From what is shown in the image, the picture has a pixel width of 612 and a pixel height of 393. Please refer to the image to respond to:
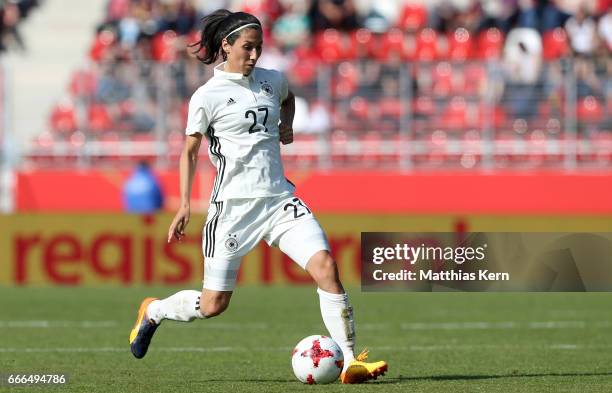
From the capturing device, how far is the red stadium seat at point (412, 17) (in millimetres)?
22828

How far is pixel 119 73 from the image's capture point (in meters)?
20.9

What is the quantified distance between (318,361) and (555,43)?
47.7ft

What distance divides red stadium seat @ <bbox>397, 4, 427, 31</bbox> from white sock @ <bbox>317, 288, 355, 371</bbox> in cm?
1473

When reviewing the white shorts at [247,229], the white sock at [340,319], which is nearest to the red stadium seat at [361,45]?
the white shorts at [247,229]

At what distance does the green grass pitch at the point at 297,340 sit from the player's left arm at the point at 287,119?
5.10 feet

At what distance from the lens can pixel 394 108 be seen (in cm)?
2058

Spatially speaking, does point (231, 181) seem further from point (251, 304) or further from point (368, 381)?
point (251, 304)

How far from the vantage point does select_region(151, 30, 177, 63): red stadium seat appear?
72.1 feet

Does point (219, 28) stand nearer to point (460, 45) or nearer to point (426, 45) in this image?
point (426, 45)

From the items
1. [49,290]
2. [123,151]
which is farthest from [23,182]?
[49,290]

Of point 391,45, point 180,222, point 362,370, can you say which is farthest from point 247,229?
point 391,45

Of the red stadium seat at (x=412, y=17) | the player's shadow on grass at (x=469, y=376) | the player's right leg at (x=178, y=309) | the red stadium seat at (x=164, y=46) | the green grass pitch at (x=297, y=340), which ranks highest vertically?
the red stadium seat at (x=412, y=17)

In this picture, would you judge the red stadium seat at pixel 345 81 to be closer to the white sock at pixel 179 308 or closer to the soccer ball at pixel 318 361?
the white sock at pixel 179 308

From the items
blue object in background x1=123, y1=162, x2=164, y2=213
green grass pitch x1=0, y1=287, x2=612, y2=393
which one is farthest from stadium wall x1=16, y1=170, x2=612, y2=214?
green grass pitch x1=0, y1=287, x2=612, y2=393
